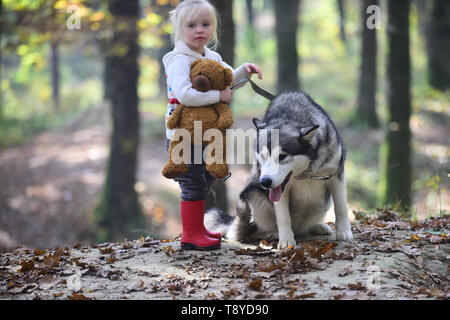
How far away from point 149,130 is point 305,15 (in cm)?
2160

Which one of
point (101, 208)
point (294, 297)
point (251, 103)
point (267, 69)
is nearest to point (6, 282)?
point (294, 297)

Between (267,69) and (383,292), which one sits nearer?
(383,292)

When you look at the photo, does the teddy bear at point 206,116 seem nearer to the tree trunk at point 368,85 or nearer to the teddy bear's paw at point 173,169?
the teddy bear's paw at point 173,169

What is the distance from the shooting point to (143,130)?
16.5 m

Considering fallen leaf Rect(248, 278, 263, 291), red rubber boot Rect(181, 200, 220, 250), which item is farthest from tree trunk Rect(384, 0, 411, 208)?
fallen leaf Rect(248, 278, 263, 291)

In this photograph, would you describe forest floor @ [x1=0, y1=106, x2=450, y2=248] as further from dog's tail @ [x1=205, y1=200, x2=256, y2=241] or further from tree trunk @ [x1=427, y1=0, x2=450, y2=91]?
tree trunk @ [x1=427, y1=0, x2=450, y2=91]

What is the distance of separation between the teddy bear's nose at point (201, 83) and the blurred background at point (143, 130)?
6.99 ft

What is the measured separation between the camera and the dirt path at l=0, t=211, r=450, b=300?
3.26 meters

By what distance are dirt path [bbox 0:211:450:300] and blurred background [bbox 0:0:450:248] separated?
1.67 m

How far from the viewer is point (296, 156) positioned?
3.80 metres

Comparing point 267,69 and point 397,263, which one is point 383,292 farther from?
point 267,69

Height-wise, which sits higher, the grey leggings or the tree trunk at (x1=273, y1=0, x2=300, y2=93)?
the tree trunk at (x1=273, y1=0, x2=300, y2=93)

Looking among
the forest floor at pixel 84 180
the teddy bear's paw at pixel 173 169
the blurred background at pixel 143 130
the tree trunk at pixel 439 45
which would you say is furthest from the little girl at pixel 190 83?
the tree trunk at pixel 439 45

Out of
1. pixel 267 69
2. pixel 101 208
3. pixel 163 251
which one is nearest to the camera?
pixel 163 251
